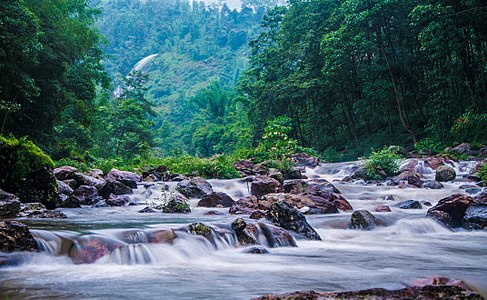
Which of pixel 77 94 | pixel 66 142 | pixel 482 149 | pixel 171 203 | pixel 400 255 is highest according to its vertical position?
pixel 77 94

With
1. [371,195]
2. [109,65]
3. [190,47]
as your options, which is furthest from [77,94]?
[109,65]

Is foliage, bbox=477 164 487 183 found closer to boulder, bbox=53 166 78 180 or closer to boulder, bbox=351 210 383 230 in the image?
boulder, bbox=351 210 383 230

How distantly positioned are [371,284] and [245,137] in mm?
35460

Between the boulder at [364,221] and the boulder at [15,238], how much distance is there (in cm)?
541

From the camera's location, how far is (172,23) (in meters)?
121

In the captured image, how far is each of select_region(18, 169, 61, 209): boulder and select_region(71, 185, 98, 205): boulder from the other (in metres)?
0.57

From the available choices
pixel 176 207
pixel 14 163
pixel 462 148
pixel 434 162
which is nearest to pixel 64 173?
pixel 14 163

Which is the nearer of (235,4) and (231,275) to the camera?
(231,275)

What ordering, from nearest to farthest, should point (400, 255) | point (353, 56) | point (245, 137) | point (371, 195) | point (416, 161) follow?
point (400, 255) → point (371, 195) → point (416, 161) → point (353, 56) → point (245, 137)

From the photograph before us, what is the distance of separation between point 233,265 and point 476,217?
498cm

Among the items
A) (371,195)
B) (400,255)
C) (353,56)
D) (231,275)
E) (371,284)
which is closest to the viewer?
(371,284)

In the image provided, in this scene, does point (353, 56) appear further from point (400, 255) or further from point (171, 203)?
point (400, 255)

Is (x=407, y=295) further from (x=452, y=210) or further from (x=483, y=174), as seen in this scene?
(x=483, y=174)

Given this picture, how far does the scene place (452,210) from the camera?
776 cm
